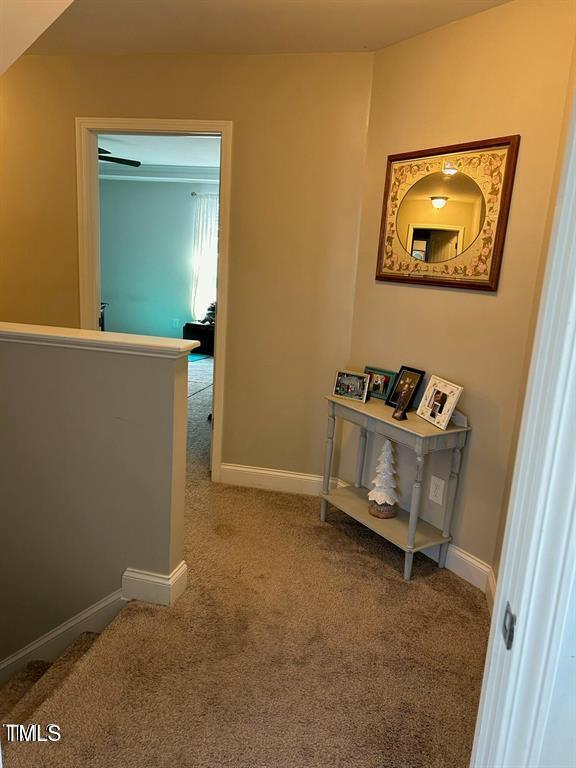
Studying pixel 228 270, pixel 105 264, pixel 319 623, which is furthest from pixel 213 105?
pixel 105 264

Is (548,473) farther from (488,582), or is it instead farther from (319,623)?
(488,582)

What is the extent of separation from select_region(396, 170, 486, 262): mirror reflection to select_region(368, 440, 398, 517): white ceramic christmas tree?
3.08 ft

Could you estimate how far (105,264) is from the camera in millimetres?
8508

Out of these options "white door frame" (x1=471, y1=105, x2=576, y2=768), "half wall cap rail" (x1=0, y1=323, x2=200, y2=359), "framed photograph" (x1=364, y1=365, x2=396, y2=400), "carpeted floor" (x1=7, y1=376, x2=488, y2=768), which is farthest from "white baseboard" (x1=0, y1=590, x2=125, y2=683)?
"white door frame" (x1=471, y1=105, x2=576, y2=768)

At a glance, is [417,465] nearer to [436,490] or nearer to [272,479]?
[436,490]

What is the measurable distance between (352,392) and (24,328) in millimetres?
1536

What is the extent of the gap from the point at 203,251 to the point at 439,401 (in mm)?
6354

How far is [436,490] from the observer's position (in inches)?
103

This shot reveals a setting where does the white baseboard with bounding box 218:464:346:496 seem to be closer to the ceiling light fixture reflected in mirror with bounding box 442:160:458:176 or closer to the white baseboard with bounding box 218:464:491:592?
the white baseboard with bounding box 218:464:491:592

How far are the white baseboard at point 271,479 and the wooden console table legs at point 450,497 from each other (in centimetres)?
80

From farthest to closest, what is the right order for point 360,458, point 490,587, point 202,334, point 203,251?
point 203,251 < point 202,334 < point 360,458 < point 490,587

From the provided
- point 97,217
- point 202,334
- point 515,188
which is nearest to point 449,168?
point 515,188

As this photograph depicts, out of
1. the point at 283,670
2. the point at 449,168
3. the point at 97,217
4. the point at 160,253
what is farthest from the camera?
the point at 160,253

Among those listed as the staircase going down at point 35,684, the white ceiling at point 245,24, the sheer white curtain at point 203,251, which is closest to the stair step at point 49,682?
the staircase going down at point 35,684
